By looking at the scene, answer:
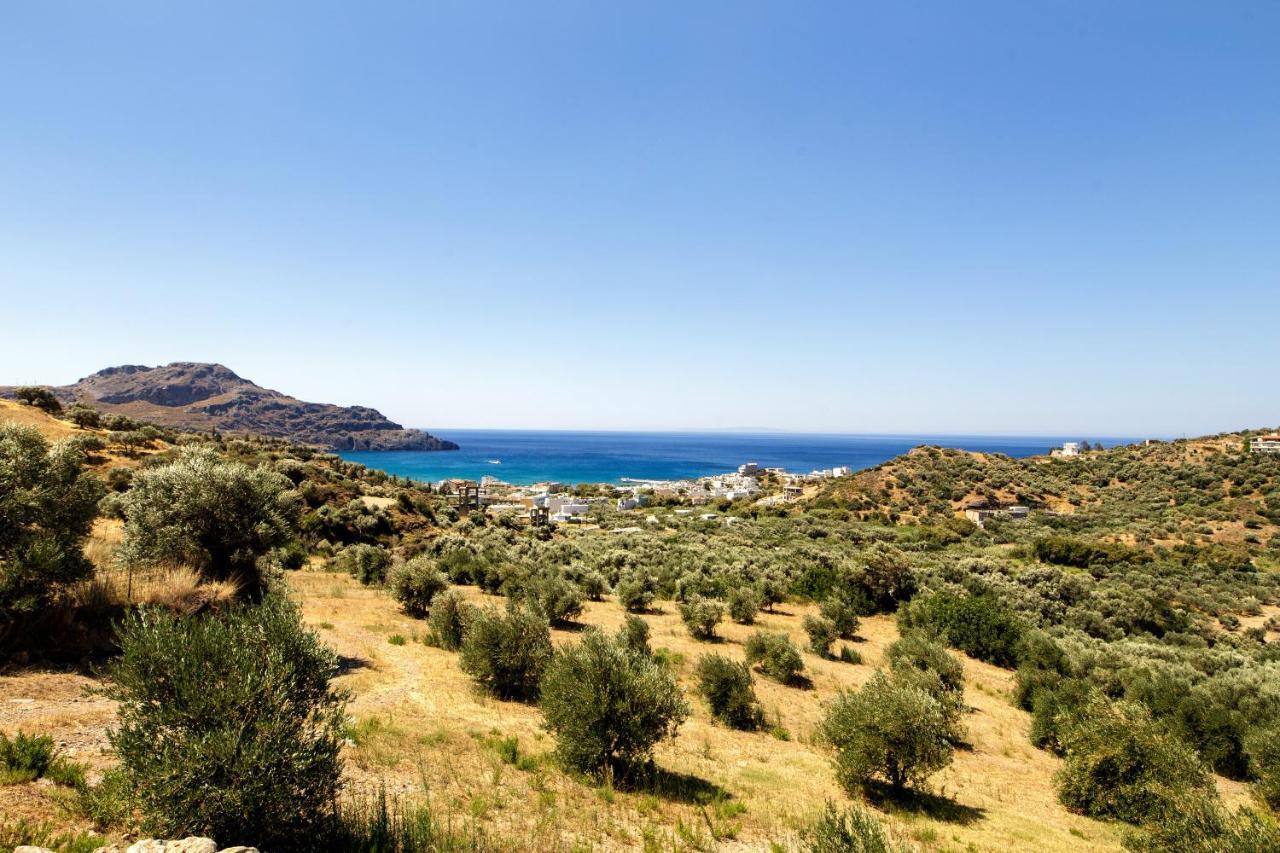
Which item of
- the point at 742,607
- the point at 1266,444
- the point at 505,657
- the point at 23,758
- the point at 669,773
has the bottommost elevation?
the point at 742,607

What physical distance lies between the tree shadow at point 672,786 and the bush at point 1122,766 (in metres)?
7.54

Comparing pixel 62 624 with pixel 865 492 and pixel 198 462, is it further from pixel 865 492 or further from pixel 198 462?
pixel 865 492

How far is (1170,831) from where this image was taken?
728cm

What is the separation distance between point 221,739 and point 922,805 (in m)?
11.1

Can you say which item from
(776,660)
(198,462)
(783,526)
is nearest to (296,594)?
(198,462)

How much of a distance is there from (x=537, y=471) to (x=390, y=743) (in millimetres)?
155786

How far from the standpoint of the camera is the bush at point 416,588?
1800 cm

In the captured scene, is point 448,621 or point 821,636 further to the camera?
point 821,636

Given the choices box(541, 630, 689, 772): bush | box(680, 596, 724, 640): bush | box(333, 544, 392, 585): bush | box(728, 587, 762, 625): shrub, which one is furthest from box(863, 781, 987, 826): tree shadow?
box(333, 544, 392, 585): bush

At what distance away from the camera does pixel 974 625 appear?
2202 cm

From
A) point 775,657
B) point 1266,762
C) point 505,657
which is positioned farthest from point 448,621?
point 1266,762

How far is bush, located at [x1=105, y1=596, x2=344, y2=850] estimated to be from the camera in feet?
15.2

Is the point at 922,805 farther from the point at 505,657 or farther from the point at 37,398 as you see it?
the point at 37,398

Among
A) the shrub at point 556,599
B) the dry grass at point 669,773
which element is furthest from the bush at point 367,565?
the shrub at point 556,599
